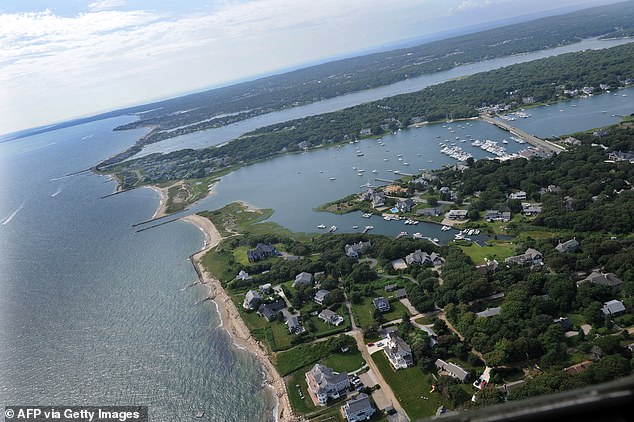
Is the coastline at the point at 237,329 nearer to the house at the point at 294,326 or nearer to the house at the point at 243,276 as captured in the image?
the house at the point at 243,276

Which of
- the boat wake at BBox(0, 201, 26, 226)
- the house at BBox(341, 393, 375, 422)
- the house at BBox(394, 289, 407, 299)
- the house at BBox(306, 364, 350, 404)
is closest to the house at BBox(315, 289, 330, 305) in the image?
the house at BBox(394, 289, 407, 299)

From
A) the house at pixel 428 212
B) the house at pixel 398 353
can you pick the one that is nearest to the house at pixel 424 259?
the house at pixel 428 212

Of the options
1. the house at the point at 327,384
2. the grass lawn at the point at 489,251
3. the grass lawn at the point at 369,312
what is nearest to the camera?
the house at the point at 327,384

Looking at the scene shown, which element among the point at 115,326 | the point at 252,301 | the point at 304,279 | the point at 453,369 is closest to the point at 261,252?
the point at 304,279

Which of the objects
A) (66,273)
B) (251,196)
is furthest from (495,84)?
(66,273)

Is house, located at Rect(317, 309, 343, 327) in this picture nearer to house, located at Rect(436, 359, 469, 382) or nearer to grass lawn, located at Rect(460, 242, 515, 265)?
house, located at Rect(436, 359, 469, 382)

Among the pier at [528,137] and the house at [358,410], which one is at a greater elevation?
the pier at [528,137]

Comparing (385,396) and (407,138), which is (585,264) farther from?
(407,138)
